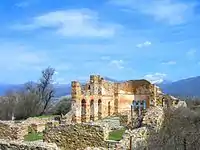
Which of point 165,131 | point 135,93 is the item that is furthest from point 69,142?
point 135,93

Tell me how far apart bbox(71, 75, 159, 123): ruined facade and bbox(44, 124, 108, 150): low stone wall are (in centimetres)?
2137

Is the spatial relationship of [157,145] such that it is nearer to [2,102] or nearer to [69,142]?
[69,142]

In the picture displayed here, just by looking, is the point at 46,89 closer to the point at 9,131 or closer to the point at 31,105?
the point at 31,105

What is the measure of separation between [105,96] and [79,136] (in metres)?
28.8

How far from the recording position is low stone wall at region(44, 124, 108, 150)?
1489 cm

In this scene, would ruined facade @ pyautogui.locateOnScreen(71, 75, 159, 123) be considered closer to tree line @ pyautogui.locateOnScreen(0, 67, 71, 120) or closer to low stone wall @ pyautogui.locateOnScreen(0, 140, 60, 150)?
tree line @ pyautogui.locateOnScreen(0, 67, 71, 120)

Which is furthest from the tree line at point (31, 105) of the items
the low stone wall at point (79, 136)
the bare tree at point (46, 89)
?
the low stone wall at point (79, 136)

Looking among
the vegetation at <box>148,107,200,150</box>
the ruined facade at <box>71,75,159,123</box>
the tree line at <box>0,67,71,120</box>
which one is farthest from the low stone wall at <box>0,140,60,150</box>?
the tree line at <box>0,67,71,120</box>

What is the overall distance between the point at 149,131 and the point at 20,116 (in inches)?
1489

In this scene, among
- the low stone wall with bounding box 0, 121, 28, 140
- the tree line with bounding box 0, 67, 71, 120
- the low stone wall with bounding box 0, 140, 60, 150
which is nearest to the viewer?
the low stone wall with bounding box 0, 140, 60, 150

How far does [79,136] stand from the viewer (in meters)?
14.9

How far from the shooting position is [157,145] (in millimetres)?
17141

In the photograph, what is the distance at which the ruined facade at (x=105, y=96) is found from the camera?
3806cm

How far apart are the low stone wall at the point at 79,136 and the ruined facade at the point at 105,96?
21.4m
